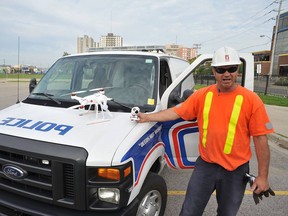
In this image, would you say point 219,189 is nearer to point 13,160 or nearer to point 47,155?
point 47,155

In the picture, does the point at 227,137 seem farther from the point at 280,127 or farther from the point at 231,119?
the point at 280,127

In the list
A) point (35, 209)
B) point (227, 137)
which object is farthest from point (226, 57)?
point (35, 209)

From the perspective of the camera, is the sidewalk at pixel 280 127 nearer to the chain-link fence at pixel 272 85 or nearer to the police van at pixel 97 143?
the police van at pixel 97 143

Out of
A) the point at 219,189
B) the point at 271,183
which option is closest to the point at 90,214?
the point at 219,189

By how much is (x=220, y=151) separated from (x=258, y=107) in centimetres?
50

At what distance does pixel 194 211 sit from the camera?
2514 millimetres

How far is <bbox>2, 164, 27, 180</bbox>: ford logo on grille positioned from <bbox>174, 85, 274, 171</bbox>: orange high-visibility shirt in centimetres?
163

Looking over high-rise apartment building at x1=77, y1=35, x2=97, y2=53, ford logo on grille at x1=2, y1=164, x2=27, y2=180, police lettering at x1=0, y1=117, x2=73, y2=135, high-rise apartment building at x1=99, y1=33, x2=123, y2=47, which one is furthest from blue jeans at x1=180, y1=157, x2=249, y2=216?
high-rise apartment building at x1=99, y1=33, x2=123, y2=47

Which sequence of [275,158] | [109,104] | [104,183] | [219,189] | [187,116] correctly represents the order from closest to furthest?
[104,183], [219,189], [187,116], [109,104], [275,158]

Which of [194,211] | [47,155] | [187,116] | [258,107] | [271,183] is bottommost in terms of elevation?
[271,183]

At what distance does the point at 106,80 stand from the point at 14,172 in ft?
5.20

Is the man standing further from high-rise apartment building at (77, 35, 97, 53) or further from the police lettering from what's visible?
high-rise apartment building at (77, 35, 97, 53)

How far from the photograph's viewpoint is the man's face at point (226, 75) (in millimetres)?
2234

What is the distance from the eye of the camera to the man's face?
2.23 m
